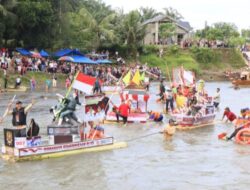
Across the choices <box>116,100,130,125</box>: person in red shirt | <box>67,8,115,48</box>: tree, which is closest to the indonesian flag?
<box>116,100,130,125</box>: person in red shirt

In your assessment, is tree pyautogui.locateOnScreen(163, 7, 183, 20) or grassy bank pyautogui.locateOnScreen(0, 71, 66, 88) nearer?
grassy bank pyautogui.locateOnScreen(0, 71, 66, 88)

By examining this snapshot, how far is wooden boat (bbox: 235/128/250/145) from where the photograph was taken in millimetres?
21797

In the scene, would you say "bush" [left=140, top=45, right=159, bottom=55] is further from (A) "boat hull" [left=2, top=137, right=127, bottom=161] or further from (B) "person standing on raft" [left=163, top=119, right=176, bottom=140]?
(A) "boat hull" [left=2, top=137, right=127, bottom=161]

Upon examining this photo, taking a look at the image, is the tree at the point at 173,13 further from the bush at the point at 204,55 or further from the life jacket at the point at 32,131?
the life jacket at the point at 32,131

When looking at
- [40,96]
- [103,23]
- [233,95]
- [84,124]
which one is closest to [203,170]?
[84,124]

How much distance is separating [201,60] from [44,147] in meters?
59.4

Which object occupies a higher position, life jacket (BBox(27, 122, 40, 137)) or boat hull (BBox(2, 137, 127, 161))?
life jacket (BBox(27, 122, 40, 137))

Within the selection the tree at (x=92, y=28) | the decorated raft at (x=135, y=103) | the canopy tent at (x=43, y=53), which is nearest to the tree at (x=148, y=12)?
the tree at (x=92, y=28)

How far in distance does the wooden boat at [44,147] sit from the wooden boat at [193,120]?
6691 millimetres

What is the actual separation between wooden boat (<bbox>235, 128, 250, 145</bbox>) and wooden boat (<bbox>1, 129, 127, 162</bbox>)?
5.78 metres

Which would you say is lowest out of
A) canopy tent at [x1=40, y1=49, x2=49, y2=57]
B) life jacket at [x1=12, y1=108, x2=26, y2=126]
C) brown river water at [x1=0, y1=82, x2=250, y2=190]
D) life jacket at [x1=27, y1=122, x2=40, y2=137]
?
brown river water at [x1=0, y1=82, x2=250, y2=190]

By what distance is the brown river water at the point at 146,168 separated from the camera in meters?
15.9

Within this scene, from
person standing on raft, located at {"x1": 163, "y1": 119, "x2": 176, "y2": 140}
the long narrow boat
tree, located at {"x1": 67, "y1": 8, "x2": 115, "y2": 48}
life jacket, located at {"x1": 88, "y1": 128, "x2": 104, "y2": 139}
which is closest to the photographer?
the long narrow boat

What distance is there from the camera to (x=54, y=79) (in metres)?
47.3
